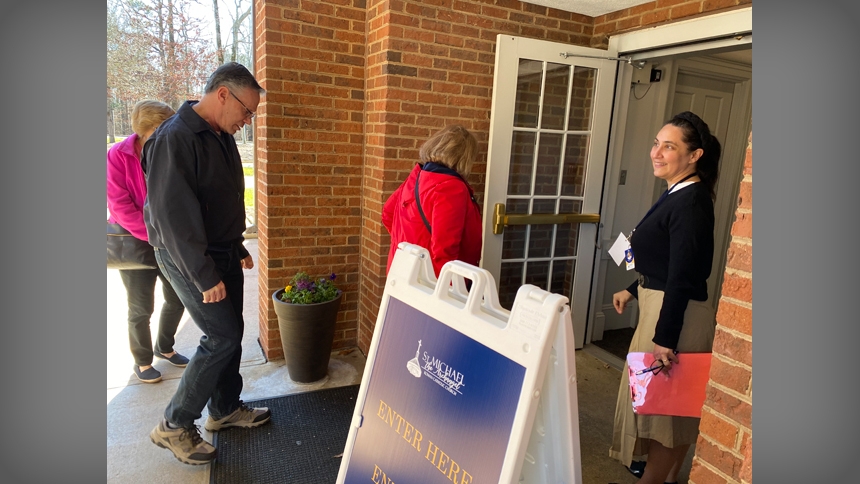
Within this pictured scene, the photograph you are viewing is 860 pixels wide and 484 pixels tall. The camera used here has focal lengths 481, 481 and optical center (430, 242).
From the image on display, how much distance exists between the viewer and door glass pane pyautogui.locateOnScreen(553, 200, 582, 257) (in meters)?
3.51

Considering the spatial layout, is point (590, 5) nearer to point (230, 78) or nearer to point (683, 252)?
point (683, 252)

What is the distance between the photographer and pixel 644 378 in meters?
1.79

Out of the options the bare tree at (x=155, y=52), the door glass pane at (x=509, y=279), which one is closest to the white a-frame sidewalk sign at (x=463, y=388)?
the door glass pane at (x=509, y=279)

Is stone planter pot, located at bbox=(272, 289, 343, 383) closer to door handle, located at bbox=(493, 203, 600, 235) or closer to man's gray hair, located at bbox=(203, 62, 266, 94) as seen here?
door handle, located at bbox=(493, 203, 600, 235)

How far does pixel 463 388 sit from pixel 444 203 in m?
1.09

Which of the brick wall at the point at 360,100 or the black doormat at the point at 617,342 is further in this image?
the black doormat at the point at 617,342

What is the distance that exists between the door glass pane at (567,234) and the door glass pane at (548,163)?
0.57 feet

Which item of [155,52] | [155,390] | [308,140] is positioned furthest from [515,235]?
[155,52]

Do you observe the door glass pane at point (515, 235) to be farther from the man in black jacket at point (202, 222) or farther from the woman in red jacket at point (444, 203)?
the man in black jacket at point (202, 222)

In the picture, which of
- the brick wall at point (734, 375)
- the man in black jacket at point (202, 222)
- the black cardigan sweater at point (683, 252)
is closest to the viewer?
the brick wall at point (734, 375)

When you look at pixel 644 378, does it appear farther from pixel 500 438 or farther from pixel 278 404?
pixel 278 404

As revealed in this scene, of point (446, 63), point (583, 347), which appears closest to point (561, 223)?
point (583, 347)

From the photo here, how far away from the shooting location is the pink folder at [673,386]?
1786mm

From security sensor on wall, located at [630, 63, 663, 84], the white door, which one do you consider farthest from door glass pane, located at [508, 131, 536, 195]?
security sensor on wall, located at [630, 63, 663, 84]
